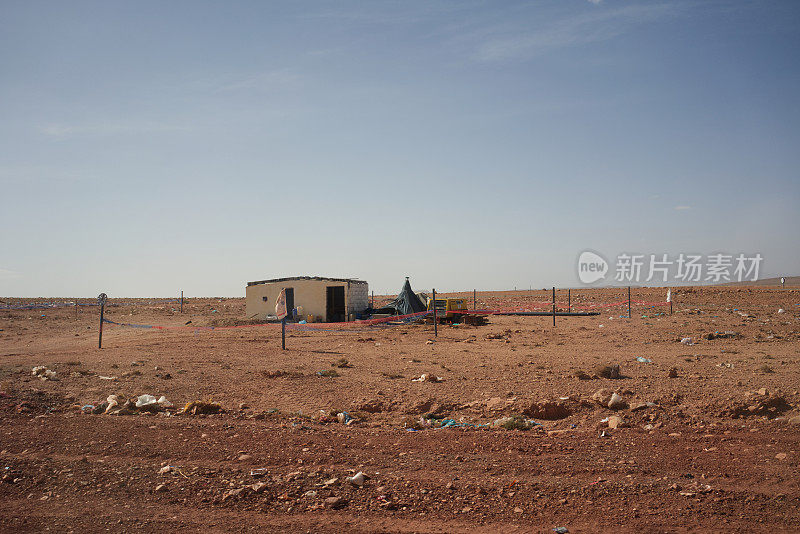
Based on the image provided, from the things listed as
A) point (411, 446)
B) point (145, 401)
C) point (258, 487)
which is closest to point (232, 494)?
point (258, 487)

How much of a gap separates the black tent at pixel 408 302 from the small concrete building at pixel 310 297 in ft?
8.65

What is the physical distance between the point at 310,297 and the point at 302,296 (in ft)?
1.52

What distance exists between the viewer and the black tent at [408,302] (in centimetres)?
3166

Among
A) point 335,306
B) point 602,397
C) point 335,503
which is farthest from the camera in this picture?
point 335,306

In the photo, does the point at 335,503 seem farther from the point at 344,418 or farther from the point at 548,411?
the point at 548,411

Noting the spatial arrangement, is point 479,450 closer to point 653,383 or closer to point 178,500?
point 178,500

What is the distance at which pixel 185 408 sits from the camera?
8734mm

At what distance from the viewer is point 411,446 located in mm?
6906

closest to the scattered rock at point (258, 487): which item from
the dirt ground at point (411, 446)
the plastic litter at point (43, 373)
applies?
the dirt ground at point (411, 446)

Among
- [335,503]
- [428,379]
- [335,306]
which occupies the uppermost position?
[335,306]

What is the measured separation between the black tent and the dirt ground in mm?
17256

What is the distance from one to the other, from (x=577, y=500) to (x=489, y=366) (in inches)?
308

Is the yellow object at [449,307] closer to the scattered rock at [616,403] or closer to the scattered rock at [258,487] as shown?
the scattered rock at [616,403]

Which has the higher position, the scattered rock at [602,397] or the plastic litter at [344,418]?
the scattered rock at [602,397]
